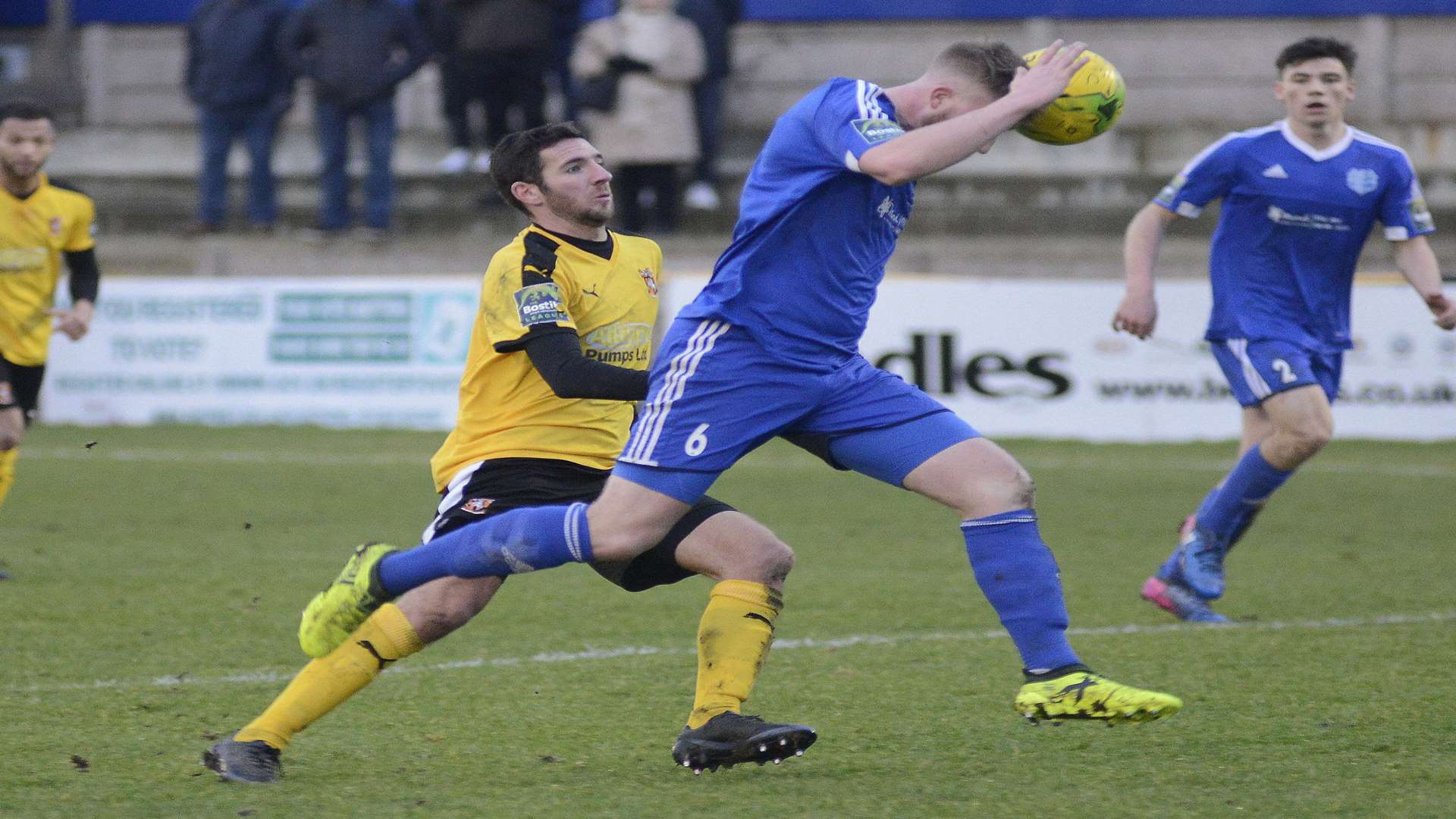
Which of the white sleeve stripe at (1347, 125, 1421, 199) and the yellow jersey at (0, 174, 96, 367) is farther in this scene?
the yellow jersey at (0, 174, 96, 367)

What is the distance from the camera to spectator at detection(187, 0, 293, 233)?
1566cm

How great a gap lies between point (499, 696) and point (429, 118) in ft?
47.5

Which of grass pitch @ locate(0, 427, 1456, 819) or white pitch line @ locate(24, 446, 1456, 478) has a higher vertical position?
grass pitch @ locate(0, 427, 1456, 819)

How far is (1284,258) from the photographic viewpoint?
23.1 feet

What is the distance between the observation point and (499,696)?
5.48 m

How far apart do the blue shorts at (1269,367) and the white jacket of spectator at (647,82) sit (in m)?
8.39

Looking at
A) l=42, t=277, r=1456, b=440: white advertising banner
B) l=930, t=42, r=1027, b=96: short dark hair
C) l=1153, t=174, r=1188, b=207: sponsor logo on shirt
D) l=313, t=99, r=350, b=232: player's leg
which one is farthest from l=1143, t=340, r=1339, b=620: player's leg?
l=313, t=99, r=350, b=232: player's leg

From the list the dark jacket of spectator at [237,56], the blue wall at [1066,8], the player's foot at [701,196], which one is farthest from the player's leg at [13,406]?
the blue wall at [1066,8]

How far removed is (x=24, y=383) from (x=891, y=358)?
655cm

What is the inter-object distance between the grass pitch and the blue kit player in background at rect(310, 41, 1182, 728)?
457mm

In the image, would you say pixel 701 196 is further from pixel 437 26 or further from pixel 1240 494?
pixel 1240 494

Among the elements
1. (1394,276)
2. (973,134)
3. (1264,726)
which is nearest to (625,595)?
(1264,726)

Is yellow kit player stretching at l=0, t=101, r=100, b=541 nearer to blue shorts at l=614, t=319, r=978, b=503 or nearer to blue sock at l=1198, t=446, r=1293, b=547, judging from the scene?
blue shorts at l=614, t=319, r=978, b=503

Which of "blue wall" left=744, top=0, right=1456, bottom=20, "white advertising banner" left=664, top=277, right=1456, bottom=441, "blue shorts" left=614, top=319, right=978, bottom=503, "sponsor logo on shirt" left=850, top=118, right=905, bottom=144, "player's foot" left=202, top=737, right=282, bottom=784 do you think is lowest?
"white advertising banner" left=664, top=277, right=1456, bottom=441
